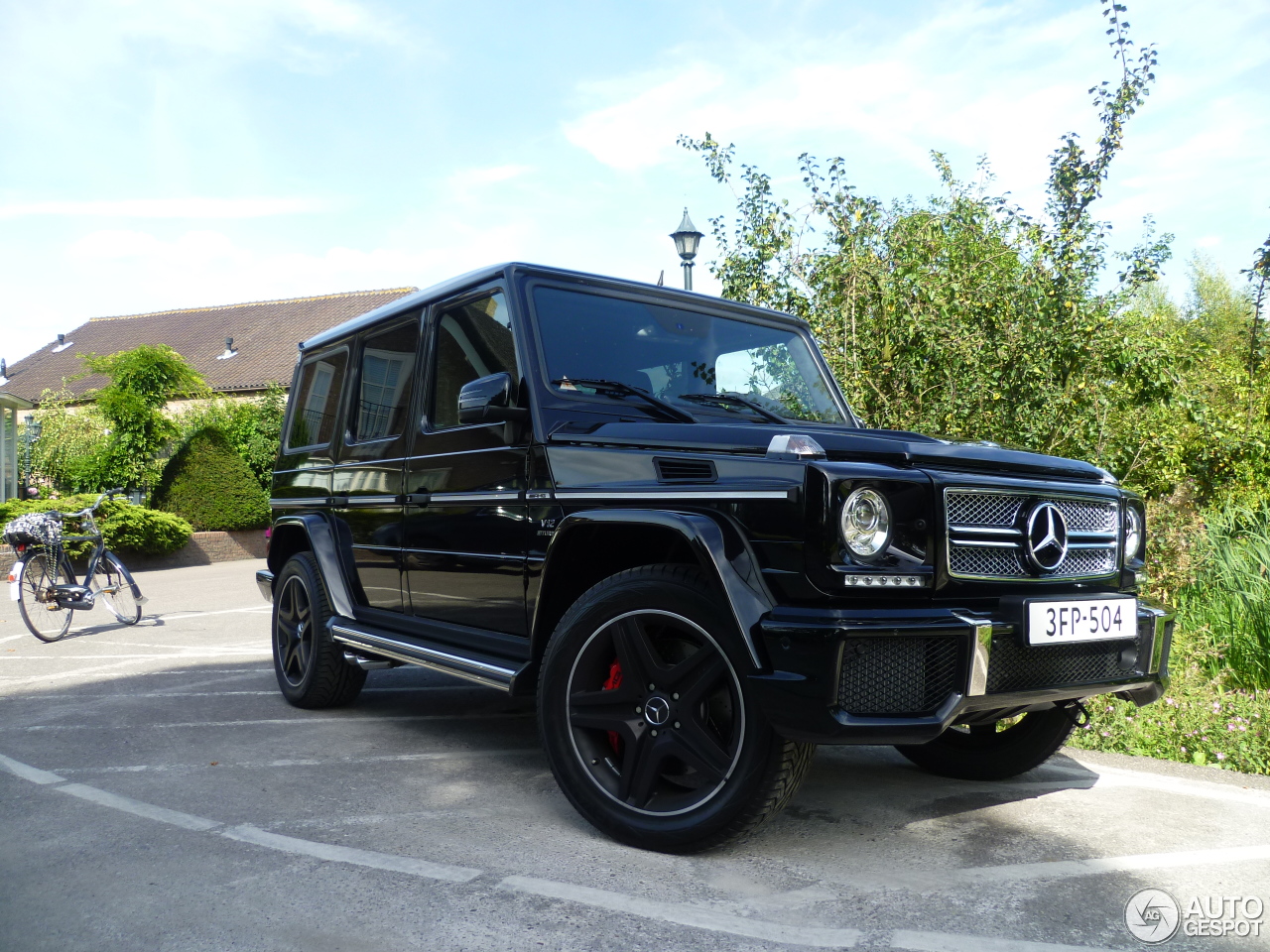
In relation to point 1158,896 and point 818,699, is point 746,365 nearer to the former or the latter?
point 818,699

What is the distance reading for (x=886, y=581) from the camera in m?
3.03

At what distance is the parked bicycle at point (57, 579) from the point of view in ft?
30.9

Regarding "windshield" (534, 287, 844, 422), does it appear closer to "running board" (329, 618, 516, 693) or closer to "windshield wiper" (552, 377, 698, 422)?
"windshield wiper" (552, 377, 698, 422)

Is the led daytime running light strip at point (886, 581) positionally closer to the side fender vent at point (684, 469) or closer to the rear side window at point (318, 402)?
the side fender vent at point (684, 469)

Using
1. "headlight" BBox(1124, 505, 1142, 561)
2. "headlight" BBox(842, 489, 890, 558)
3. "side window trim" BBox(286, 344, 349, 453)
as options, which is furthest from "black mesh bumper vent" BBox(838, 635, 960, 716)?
"side window trim" BBox(286, 344, 349, 453)

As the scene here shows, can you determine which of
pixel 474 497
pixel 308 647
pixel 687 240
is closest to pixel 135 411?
pixel 687 240

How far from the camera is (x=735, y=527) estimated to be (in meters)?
3.15

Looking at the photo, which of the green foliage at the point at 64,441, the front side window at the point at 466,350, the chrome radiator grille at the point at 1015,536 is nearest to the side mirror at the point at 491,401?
the front side window at the point at 466,350

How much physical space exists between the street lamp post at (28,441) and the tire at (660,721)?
27367 millimetres

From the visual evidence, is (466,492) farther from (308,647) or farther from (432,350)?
(308,647)

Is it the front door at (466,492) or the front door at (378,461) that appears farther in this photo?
the front door at (378,461)

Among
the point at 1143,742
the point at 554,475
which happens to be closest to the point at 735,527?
the point at 554,475

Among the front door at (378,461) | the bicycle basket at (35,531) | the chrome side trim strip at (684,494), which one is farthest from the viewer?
the bicycle basket at (35,531)

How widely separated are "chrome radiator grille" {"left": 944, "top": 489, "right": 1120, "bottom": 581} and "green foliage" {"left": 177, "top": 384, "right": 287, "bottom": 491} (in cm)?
2447
